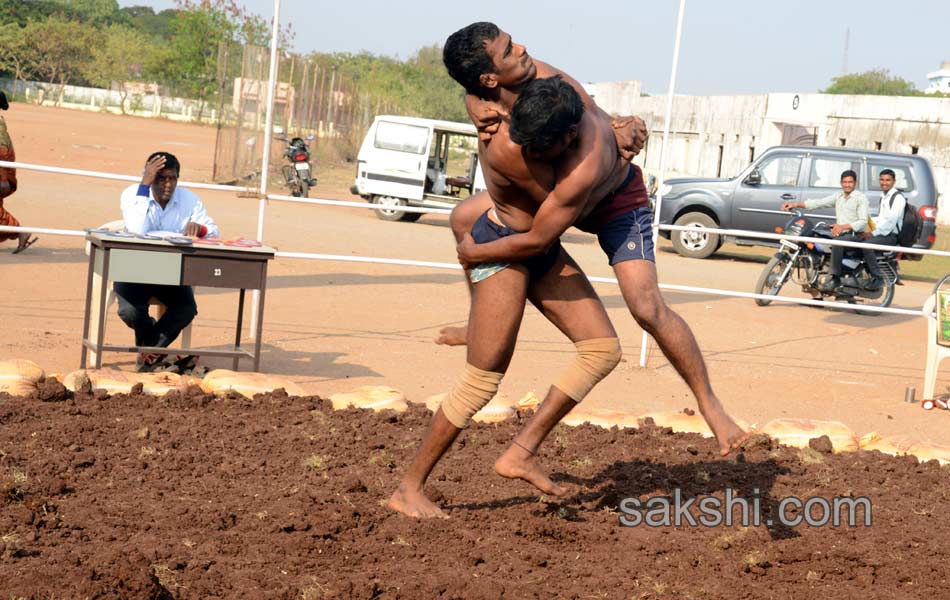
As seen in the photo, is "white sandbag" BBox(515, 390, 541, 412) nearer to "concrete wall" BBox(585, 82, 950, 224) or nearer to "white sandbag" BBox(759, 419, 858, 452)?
"white sandbag" BBox(759, 419, 858, 452)

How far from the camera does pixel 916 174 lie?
1694cm

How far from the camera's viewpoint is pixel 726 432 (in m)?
4.21

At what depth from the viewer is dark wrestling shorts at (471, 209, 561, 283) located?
430cm

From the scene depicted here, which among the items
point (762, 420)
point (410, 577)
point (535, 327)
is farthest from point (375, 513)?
point (535, 327)

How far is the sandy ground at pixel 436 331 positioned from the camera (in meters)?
7.66

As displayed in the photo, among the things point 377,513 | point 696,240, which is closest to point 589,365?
point 377,513

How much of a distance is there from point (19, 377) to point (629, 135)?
3.54 meters

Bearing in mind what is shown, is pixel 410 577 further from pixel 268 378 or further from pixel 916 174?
pixel 916 174

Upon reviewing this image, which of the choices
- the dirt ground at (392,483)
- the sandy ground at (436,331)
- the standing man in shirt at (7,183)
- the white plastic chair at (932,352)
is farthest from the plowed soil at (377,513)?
the standing man in shirt at (7,183)

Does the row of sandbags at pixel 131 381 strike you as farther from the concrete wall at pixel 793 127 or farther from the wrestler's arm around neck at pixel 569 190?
the concrete wall at pixel 793 127

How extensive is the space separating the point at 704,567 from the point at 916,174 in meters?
14.3

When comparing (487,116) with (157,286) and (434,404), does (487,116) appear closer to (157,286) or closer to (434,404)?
(434,404)

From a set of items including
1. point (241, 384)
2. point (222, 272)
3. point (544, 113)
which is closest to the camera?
point (544, 113)

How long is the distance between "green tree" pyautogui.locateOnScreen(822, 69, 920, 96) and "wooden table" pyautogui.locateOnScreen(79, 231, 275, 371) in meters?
67.1
